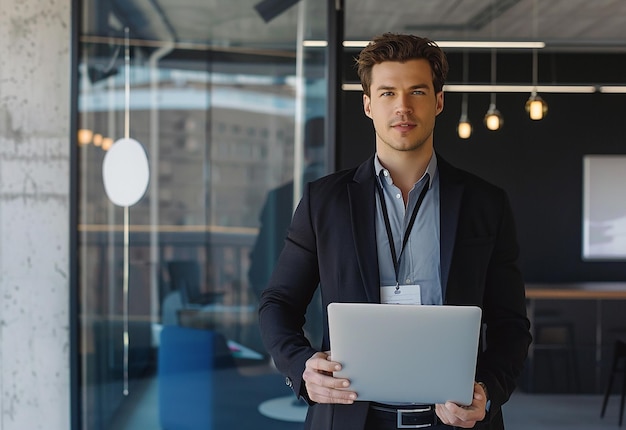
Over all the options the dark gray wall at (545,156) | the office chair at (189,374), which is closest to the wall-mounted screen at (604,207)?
the dark gray wall at (545,156)

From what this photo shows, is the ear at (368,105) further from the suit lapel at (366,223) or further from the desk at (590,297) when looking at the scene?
the desk at (590,297)

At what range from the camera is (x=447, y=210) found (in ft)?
5.80

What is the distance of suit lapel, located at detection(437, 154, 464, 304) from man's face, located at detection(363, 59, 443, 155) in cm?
12

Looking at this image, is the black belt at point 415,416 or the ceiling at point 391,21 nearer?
the black belt at point 415,416

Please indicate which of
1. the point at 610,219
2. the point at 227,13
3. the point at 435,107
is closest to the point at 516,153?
the point at 610,219

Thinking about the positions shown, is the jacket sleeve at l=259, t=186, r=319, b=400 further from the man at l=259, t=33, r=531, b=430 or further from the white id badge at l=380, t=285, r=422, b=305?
the white id badge at l=380, t=285, r=422, b=305

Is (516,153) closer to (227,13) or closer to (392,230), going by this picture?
(227,13)

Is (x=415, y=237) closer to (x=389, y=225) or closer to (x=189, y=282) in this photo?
(x=389, y=225)

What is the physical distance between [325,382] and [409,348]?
179 millimetres

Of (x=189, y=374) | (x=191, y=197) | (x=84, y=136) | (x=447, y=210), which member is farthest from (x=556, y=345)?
(x=447, y=210)

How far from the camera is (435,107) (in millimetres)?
1769

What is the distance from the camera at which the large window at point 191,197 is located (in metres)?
3.73

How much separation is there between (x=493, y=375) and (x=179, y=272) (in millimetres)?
2361

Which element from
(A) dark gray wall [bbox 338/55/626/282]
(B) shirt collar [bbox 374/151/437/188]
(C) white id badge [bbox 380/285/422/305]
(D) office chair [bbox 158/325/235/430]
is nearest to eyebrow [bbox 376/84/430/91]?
(B) shirt collar [bbox 374/151/437/188]
